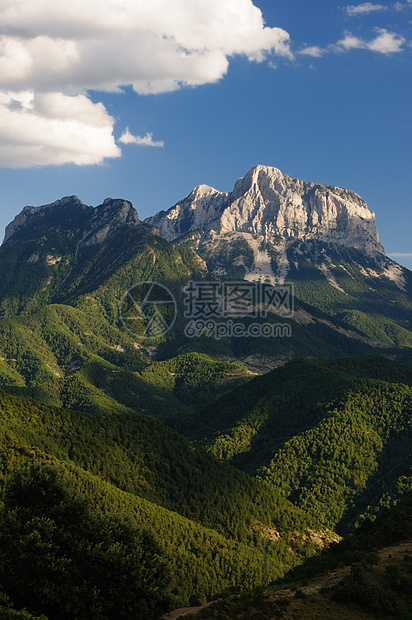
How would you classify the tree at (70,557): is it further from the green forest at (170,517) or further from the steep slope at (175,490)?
the steep slope at (175,490)

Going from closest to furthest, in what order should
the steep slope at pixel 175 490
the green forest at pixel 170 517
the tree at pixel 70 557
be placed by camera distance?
the tree at pixel 70 557, the green forest at pixel 170 517, the steep slope at pixel 175 490

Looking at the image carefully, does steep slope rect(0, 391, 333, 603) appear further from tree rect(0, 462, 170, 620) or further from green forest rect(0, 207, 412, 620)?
tree rect(0, 462, 170, 620)

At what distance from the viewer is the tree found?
63156 millimetres

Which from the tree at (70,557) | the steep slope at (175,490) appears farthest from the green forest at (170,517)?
the steep slope at (175,490)

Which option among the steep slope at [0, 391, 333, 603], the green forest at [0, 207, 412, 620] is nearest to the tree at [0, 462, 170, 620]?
the green forest at [0, 207, 412, 620]

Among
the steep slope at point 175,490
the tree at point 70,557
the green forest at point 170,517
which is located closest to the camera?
the tree at point 70,557

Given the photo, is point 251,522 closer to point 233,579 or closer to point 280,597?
point 233,579

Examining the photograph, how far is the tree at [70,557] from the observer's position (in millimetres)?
63156

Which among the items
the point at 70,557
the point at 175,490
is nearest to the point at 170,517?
the point at 175,490

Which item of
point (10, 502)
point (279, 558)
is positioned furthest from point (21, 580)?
point (279, 558)

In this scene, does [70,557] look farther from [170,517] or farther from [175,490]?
[175,490]

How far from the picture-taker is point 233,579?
119125mm

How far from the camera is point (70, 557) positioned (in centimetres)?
6625

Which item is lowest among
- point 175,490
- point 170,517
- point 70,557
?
point 170,517
